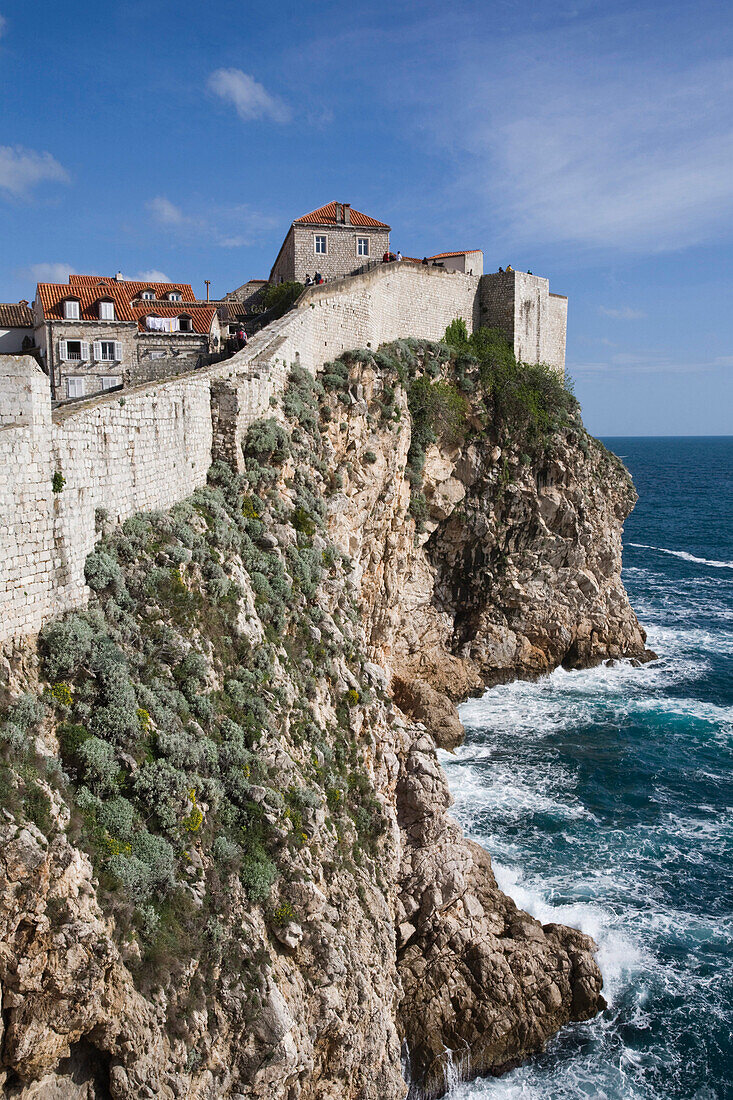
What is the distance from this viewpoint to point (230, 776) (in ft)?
38.2

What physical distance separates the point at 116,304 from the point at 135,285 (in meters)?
3.21

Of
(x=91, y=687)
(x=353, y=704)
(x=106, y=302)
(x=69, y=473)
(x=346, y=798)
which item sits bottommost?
Answer: (x=346, y=798)

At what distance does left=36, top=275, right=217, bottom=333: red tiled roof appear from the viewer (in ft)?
76.3

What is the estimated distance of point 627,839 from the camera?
21656 millimetres

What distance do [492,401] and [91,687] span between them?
26.8m

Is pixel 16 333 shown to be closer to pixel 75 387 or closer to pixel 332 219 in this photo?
pixel 75 387

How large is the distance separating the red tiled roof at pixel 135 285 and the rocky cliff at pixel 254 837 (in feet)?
24.8

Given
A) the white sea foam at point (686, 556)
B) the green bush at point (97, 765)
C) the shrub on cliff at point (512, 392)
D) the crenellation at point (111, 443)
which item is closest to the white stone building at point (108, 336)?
the crenellation at point (111, 443)

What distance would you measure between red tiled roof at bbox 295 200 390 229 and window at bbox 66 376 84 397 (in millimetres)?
13907

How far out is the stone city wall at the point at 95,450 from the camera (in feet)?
30.9

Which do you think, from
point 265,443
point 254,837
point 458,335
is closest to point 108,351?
point 265,443

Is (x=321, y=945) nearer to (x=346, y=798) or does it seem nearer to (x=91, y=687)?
(x=346, y=798)

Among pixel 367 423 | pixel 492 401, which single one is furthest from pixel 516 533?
pixel 367 423

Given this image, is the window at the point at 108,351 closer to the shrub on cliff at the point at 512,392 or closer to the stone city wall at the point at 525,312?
the shrub on cliff at the point at 512,392
